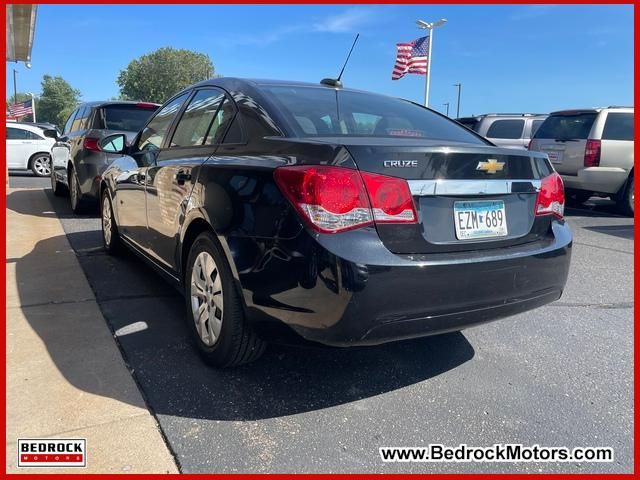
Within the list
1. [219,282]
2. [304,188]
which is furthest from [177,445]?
[304,188]

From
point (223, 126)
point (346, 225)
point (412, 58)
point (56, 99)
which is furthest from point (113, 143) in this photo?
point (56, 99)

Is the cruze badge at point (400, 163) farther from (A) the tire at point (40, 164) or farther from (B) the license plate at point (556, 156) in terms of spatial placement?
(A) the tire at point (40, 164)

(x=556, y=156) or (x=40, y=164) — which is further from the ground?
(x=556, y=156)

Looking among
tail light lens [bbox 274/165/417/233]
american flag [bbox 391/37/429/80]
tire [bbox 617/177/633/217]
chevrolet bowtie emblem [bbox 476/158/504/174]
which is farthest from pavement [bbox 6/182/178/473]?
american flag [bbox 391/37/429/80]

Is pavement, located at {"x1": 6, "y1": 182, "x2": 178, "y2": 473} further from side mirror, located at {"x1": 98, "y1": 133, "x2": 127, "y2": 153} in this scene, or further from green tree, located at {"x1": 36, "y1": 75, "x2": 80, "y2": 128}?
green tree, located at {"x1": 36, "y1": 75, "x2": 80, "y2": 128}

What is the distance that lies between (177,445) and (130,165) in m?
2.71

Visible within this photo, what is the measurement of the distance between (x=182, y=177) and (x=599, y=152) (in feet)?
26.3

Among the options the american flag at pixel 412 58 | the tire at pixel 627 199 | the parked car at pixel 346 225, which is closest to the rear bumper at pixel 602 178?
the tire at pixel 627 199

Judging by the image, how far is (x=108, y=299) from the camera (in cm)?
388

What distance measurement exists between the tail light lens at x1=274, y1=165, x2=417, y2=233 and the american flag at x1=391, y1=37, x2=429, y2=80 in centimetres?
1961

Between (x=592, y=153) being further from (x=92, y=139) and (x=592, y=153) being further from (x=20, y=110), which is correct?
(x=20, y=110)

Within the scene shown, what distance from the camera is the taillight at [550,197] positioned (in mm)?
2746

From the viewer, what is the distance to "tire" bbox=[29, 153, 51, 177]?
13.8 meters

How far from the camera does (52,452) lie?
6.97 ft
